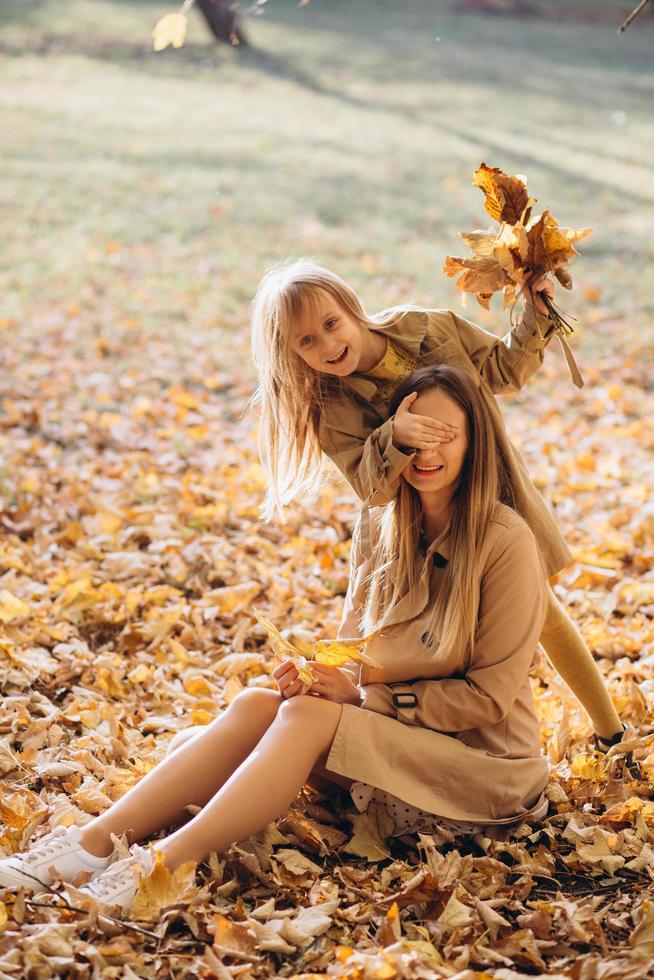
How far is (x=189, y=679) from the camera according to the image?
353cm

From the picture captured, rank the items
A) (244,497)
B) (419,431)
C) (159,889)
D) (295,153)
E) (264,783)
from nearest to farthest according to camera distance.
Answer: (159,889), (264,783), (419,431), (244,497), (295,153)

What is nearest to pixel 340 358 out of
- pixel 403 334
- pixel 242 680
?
pixel 403 334

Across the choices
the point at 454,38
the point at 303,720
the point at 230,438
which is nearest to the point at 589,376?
the point at 230,438

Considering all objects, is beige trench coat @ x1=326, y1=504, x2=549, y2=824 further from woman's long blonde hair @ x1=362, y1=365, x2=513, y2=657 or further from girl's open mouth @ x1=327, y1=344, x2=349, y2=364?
girl's open mouth @ x1=327, y1=344, x2=349, y2=364

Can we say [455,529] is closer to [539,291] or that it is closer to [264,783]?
[539,291]

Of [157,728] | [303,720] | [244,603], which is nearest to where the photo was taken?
[303,720]

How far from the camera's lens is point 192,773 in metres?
2.57

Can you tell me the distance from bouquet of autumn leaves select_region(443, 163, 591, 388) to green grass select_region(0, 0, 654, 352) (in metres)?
5.21

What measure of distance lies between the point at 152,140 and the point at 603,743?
12227 millimetres

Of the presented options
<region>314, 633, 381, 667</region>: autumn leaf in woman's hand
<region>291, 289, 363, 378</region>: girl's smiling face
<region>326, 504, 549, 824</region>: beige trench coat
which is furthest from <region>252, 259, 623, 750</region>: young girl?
<region>314, 633, 381, 667</region>: autumn leaf in woman's hand

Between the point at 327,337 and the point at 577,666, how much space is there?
3.97 ft

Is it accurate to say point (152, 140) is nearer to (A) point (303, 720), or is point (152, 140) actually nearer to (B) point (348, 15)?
(B) point (348, 15)

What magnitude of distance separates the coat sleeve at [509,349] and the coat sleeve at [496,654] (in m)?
0.49

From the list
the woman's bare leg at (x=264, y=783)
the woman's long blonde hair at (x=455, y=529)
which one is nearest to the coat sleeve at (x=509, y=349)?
the woman's long blonde hair at (x=455, y=529)
